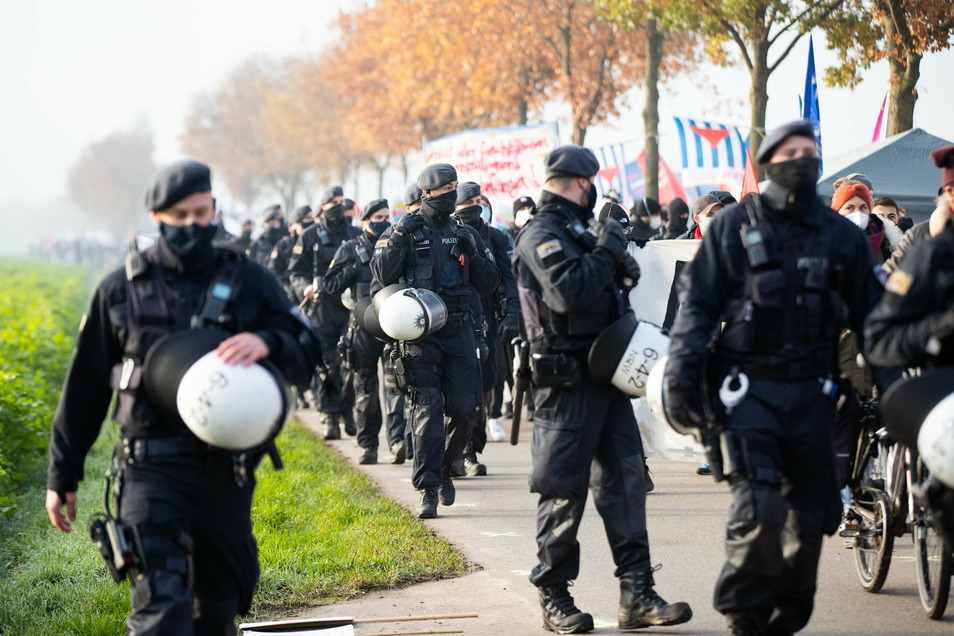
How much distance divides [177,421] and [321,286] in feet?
28.2

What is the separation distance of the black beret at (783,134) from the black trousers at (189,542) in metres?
2.22

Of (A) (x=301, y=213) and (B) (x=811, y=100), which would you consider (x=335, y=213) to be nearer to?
(A) (x=301, y=213)

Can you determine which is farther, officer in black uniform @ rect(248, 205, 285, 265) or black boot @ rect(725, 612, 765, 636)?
officer in black uniform @ rect(248, 205, 285, 265)

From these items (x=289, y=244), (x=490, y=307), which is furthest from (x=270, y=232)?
(x=490, y=307)

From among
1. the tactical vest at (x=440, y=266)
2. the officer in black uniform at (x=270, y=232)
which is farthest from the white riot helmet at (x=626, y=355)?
the officer in black uniform at (x=270, y=232)

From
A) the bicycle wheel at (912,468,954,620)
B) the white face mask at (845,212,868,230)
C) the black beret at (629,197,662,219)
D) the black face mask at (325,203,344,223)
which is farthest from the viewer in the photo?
the black beret at (629,197,662,219)

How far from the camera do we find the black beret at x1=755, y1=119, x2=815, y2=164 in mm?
4965

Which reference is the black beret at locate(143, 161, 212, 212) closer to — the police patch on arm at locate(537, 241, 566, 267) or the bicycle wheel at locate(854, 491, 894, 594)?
the police patch on arm at locate(537, 241, 566, 267)

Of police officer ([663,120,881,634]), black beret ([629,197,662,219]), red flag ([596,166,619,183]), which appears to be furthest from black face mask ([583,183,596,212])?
red flag ([596,166,619,183])

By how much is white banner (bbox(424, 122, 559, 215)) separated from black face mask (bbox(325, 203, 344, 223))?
18.0 ft

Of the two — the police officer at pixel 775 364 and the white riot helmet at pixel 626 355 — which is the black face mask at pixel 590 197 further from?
the police officer at pixel 775 364

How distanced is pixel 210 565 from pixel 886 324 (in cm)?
248

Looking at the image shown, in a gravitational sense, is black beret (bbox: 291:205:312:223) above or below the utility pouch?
above

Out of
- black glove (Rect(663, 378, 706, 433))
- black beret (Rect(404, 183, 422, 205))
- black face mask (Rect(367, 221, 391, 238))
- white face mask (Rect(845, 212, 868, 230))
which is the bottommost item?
black glove (Rect(663, 378, 706, 433))
